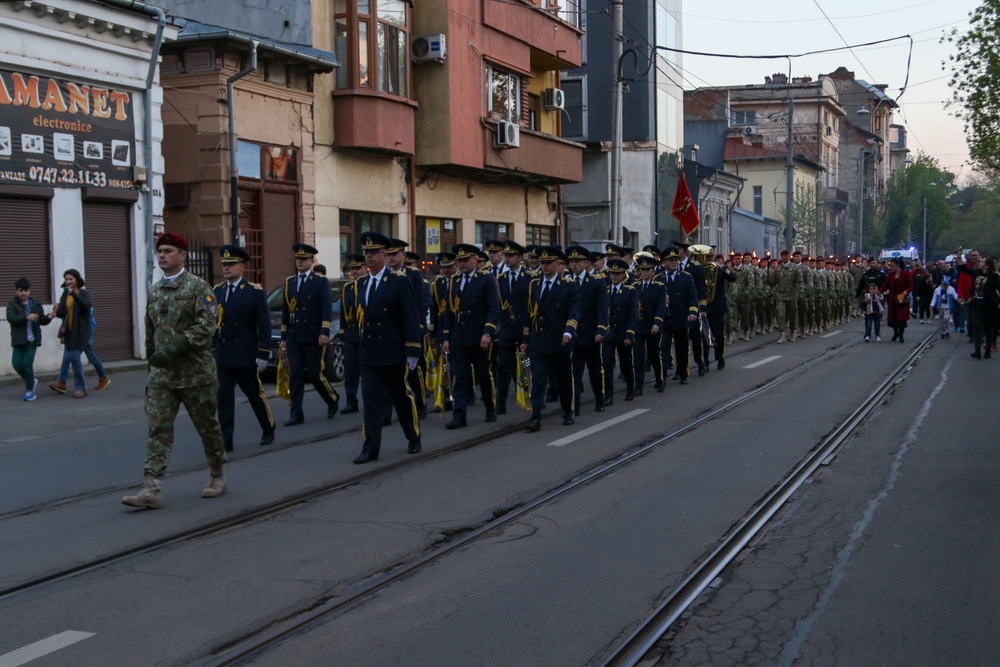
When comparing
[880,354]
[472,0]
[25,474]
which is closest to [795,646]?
[25,474]

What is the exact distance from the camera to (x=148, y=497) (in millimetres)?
8141

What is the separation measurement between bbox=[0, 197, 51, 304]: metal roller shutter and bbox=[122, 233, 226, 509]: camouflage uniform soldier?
10.6 m

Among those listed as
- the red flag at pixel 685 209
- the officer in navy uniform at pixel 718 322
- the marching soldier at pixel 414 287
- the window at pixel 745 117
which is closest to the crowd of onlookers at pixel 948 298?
the red flag at pixel 685 209

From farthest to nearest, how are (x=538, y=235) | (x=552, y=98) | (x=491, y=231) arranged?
(x=538, y=235), (x=552, y=98), (x=491, y=231)

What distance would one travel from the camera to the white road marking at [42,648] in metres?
5.05

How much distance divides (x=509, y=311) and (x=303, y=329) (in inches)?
91.2

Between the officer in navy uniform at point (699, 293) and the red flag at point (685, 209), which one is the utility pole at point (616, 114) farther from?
the officer in navy uniform at point (699, 293)

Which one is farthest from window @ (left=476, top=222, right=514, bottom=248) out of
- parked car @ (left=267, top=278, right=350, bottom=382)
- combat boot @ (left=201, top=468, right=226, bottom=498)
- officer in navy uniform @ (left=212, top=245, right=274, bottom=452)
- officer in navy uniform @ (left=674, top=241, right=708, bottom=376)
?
combat boot @ (left=201, top=468, right=226, bottom=498)

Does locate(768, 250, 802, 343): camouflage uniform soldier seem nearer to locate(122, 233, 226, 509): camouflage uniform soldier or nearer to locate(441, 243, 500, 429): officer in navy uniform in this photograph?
locate(441, 243, 500, 429): officer in navy uniform

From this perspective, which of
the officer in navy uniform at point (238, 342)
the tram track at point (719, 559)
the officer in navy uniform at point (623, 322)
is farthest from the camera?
the officer in navy uniform at point (623, 322)

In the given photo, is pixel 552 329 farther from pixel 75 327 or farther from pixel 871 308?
pixel 871 308

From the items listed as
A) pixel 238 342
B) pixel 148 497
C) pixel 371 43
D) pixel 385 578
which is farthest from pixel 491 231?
pixel 385 578

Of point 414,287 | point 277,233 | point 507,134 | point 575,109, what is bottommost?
point 414,287

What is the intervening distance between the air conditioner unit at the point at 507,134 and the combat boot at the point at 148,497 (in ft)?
72.5
